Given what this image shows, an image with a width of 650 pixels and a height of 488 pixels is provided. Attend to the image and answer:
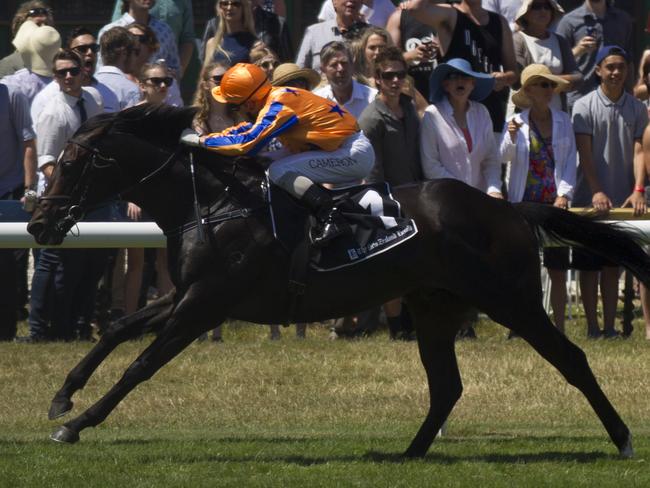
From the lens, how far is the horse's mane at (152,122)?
8.81 meters

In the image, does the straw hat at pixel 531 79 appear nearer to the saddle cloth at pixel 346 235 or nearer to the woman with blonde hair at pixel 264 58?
the woman with blonde hair at pixel 264 58

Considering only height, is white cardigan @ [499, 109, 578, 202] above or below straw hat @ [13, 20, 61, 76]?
below

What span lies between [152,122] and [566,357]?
2.65 m

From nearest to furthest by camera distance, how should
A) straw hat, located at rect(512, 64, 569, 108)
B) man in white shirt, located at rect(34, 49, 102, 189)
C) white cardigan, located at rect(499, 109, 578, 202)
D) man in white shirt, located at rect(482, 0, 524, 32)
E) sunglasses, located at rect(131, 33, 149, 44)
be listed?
man in white shirt, located at rect(34, 49, 102, 189) < white cardigan, located at rect(499, 109, 578, 202) < straw hat, located at rect(512, 64, 569, 108) < sunglasses, located at rect(131, 33, 149, 44) < man in white shirt, located at rect(482, 0, 524, 32)

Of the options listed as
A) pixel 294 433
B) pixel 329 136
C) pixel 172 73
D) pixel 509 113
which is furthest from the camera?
pixel 509 113

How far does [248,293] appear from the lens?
8672mm

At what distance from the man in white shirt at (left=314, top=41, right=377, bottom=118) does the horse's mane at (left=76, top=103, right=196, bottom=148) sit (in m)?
3.35

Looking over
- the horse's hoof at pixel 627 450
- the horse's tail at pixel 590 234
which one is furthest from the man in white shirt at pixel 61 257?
the horse's hoof at pixel 627 450

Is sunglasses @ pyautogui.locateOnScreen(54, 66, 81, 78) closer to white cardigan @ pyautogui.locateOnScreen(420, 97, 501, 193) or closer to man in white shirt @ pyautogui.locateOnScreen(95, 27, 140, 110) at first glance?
man in white shirt @ pyautogui.locateOnScreen(95, 27, 140, 110)

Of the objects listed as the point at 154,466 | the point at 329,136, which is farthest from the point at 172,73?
the point at 154,466

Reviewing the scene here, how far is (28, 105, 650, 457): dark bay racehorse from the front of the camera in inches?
338

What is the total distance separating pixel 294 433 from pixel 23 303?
4926 millimetres

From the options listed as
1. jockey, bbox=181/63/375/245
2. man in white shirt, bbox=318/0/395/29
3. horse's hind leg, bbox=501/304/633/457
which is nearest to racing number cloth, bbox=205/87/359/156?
jockey, bbox=181/63/375/245

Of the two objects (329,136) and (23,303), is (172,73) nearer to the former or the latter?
(23,303)
